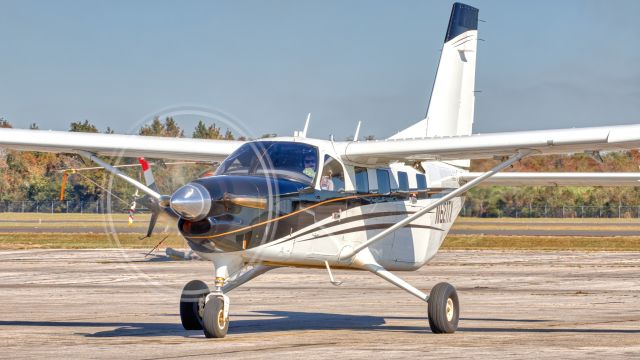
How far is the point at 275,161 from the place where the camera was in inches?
581

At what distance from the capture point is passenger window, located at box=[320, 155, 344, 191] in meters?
15.4

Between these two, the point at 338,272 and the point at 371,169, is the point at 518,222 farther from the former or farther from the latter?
the point at 371,169

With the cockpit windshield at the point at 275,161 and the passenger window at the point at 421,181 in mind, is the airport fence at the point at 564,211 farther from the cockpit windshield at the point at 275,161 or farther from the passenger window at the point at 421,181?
the cockpit windshield at the point at 275,161

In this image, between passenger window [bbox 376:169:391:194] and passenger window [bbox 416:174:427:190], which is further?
passenger window [bbox 416:174:427:190]

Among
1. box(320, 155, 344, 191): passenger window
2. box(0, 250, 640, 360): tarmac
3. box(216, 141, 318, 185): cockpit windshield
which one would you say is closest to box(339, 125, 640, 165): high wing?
box(320, 155, 344, 191): passenger window

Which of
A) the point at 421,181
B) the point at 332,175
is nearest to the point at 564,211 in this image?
the point at 421,181

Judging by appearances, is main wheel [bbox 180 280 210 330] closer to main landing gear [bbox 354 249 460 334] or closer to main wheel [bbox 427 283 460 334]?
main landing gear [bbox 354 249 460 334]

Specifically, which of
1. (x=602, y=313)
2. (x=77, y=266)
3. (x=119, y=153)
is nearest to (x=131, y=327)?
(x=119, y=153)

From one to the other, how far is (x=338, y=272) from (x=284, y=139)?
16.2 metres

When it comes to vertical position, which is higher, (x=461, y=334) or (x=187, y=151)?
Answer: (x=187, y=151)

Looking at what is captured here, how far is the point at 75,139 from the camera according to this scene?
17594 millimetres

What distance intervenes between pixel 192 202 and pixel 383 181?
4625mm

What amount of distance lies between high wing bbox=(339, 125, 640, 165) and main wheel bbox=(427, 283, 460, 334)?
6.73 ft

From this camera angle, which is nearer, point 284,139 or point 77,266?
point 284,139
